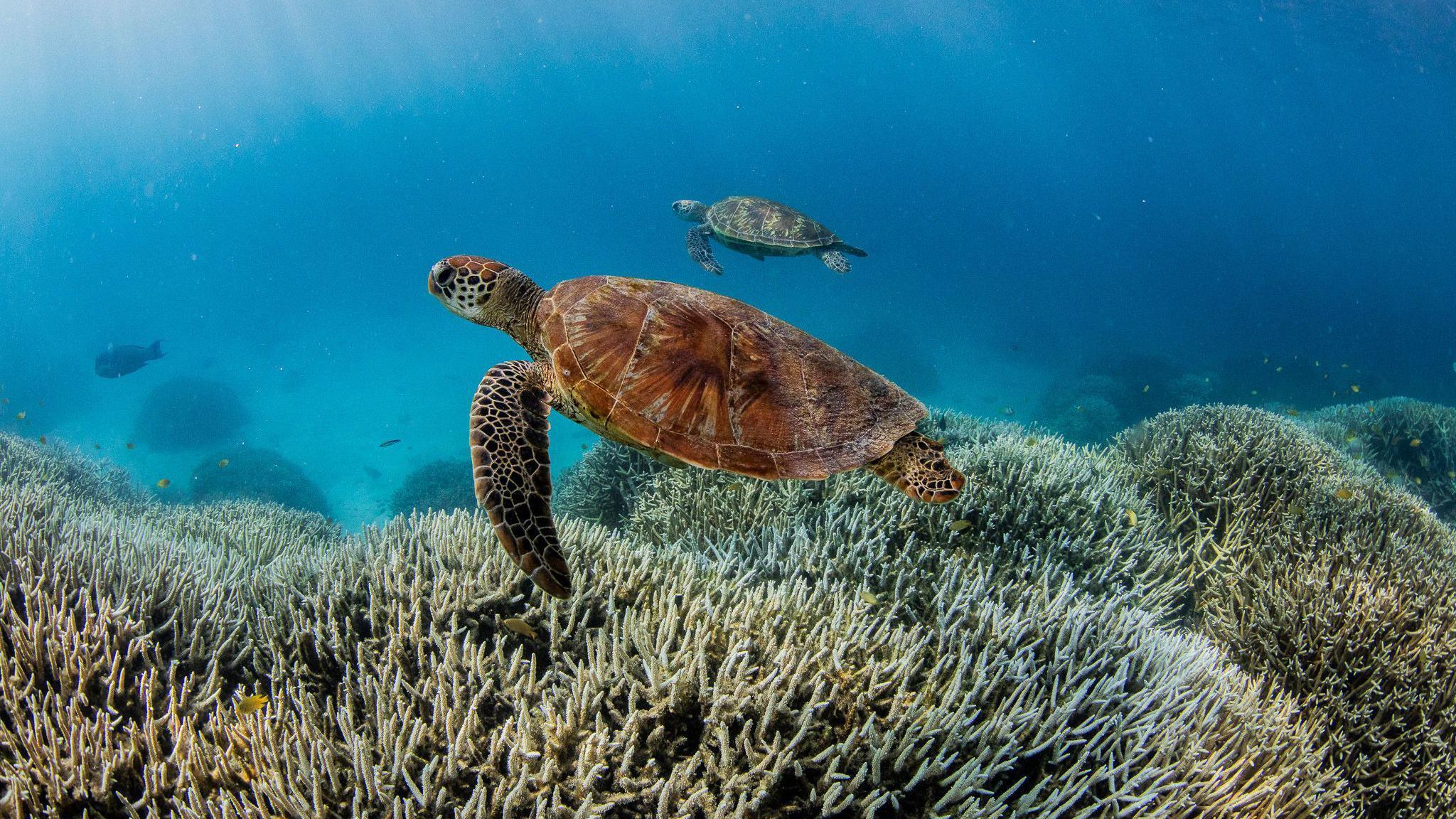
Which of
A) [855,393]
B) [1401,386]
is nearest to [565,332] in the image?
[855,393]

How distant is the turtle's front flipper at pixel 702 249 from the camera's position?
399 inches

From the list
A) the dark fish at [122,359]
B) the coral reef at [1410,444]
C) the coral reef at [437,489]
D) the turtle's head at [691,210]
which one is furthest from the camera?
the dark fish at [122,359]

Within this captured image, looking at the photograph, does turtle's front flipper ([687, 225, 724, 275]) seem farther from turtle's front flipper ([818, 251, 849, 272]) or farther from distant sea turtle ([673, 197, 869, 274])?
turtle's front flipper ([818, 251, 849, 272])

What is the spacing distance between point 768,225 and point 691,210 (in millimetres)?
2756

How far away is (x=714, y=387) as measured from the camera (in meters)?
3.06

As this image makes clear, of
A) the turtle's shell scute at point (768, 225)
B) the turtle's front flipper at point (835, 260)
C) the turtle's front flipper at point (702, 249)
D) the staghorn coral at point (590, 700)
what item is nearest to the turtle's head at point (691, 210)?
the turtle's front flipper at point (702, 249)

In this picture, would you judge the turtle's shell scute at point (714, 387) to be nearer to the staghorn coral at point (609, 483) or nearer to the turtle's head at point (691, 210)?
the staghorn coral at point (609, 483)

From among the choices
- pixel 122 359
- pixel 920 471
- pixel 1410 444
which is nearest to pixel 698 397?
pixel 920 471

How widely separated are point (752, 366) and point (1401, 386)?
1750 inches

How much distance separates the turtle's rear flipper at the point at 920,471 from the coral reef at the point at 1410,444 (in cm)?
938

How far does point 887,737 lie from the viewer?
5.72 feet

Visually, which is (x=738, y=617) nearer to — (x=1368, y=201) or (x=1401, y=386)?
(x=1401, y=386)

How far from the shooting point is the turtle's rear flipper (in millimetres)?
3055

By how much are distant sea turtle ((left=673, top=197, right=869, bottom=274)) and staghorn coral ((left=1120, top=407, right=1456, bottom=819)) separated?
18.7 ft
